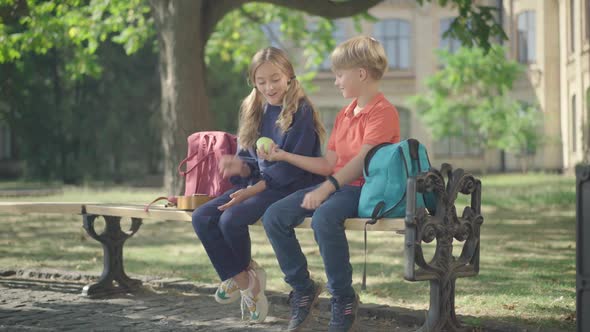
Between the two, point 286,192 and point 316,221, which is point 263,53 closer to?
point 286,192

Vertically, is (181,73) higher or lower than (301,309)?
higher

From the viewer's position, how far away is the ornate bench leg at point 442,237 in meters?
4.09

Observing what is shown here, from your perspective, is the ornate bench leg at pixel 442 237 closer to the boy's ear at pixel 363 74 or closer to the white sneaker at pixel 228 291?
the boy's ear at pixel 363 74

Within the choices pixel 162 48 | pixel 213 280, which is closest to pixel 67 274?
pixel 213 280

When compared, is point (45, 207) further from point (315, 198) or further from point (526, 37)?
point (526, 37)

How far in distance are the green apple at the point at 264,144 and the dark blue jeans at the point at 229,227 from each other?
1.00ft

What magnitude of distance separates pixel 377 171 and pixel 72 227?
9049 mm

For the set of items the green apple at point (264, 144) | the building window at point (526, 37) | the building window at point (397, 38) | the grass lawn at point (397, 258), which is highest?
the building window at point (397, 38)

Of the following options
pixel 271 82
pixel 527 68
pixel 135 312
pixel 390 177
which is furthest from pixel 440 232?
pixel 527 68

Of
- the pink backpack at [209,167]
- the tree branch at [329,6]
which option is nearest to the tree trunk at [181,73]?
the tree branch at [329,6]

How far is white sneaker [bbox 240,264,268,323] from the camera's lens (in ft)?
16.1

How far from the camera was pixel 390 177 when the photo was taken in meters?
4.25

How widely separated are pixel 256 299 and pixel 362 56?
159 cm

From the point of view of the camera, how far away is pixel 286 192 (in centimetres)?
487
